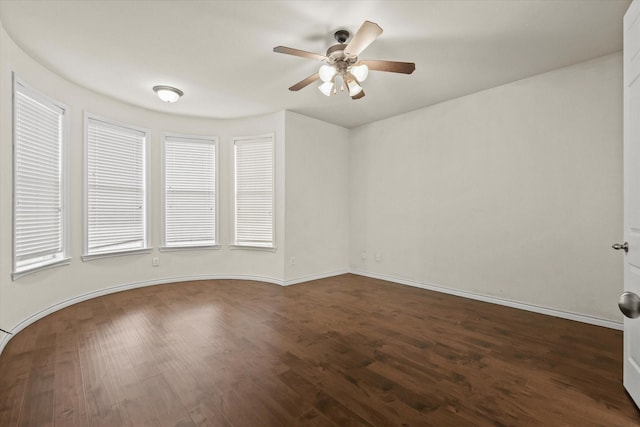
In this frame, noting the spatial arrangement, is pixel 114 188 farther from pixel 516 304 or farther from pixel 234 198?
pixel 516 304

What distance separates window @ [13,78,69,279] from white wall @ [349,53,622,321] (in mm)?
4427

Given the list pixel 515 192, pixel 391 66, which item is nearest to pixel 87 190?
pixel 391 66

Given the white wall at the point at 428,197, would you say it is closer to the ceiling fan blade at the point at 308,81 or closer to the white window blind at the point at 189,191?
the white window blind at the point at 189,191

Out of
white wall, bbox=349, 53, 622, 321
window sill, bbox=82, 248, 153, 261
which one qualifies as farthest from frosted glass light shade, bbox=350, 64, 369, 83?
window sill, bbox=82, 248, 153, 261

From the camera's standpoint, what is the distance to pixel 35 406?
5.67 ft

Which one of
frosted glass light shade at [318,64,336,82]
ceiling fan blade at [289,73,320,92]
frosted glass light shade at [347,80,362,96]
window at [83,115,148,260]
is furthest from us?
window at [83,115,148,260]

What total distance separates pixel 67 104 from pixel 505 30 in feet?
15.8

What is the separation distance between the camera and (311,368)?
7.00 ft

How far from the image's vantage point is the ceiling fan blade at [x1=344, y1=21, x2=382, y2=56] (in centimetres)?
204

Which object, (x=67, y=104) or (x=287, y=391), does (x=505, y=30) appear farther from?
(x=67, y=104)

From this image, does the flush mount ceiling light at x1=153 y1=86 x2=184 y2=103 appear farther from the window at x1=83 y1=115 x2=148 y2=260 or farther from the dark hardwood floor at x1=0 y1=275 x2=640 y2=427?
the dark hardwood floor at x1=0 y1=275 x2=640 y2=427

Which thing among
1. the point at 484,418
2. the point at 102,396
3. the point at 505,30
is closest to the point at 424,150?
the point at 505,30

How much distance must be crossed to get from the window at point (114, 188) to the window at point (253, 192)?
4.60ft

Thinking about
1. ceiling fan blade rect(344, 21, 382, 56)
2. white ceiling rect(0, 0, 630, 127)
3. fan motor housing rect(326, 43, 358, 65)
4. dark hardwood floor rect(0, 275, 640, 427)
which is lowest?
dark hardwood floor rect(0, 275, 640, 427)
